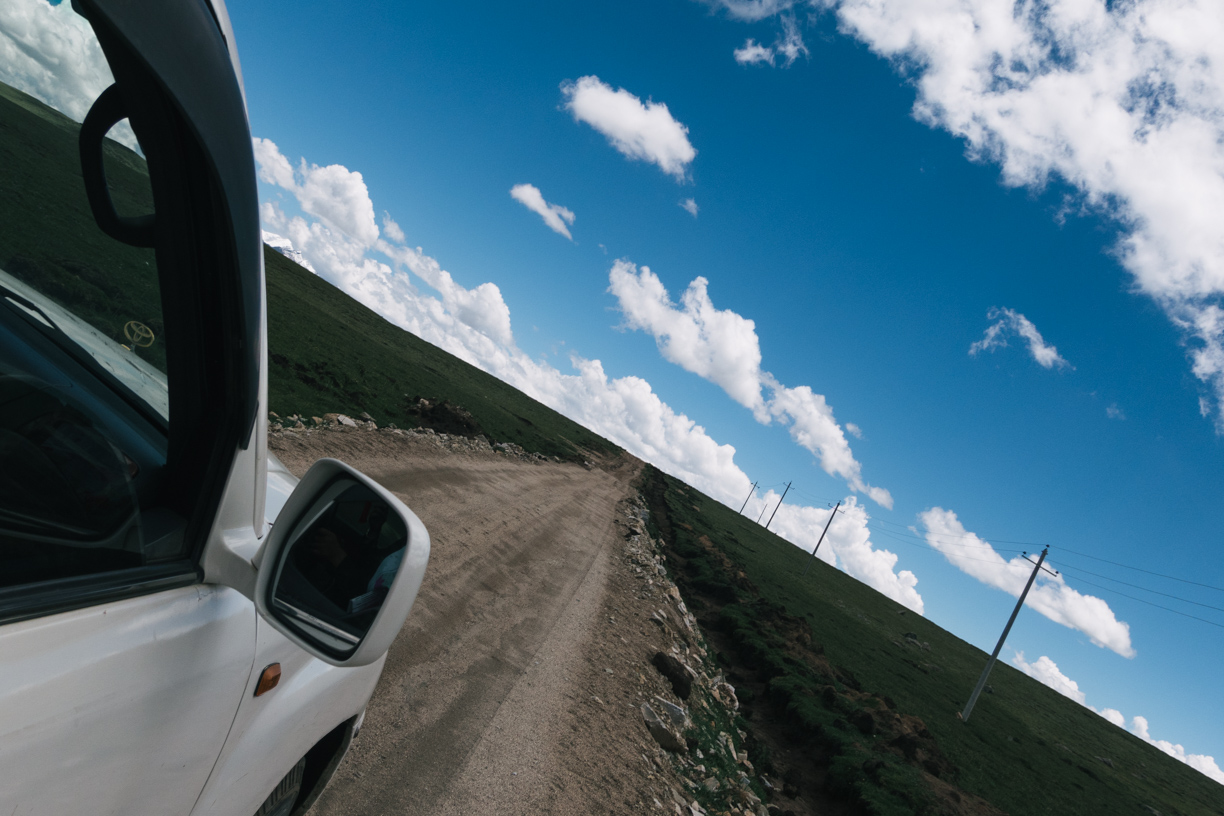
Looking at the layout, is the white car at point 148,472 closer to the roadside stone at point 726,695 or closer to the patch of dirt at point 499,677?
the patch of dirt at point 499,677

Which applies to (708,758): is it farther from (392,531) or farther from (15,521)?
(15,521)

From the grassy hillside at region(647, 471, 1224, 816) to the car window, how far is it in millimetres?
14273

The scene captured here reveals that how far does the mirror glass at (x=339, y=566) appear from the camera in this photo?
6.27 feet

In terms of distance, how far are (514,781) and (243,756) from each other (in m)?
4.45

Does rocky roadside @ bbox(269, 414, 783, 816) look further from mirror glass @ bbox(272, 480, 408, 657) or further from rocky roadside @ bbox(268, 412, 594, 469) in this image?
mirror glass @ bbox(272, 480, 408, 657)

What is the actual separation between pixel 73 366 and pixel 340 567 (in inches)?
41.5

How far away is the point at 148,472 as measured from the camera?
181cm

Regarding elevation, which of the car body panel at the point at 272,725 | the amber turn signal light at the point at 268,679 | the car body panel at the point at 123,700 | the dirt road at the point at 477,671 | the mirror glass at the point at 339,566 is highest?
the mirror glass at the point at 339,566

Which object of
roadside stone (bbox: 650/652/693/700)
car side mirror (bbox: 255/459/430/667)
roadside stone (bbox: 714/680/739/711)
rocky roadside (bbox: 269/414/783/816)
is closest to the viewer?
car side mirror (bbox: 255/459/430/667)

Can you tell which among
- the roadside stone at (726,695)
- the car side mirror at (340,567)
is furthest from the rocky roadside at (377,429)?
the car side mirror at (340,567)

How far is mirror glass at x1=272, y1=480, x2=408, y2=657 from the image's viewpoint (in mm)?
1911

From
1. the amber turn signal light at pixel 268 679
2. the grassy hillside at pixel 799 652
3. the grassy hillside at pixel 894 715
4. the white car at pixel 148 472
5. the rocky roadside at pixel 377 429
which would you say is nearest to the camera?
the white car at pixel 148 472

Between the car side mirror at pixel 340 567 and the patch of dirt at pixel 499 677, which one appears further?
the patch of dirt at pixel 499 677


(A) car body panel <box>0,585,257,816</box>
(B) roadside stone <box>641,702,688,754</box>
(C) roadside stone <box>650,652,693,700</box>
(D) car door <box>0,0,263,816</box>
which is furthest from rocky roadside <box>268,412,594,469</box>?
(A) car body panel <box>0,585,257,816</box>
